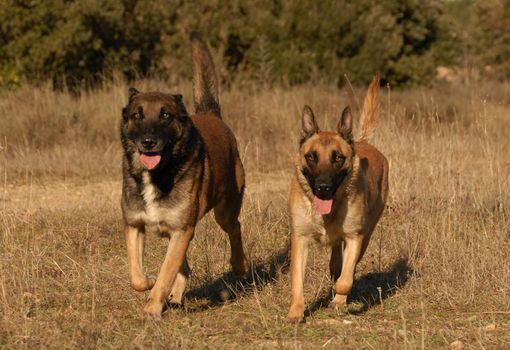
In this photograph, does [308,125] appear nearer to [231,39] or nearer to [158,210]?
[158,210]

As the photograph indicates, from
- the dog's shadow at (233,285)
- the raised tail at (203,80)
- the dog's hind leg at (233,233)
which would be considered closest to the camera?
the dog's shadow at (233,285)

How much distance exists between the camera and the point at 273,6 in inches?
888

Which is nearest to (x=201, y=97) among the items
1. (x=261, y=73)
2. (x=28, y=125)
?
(x=28, y=125)

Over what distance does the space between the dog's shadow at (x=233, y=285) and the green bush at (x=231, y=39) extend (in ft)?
32.9

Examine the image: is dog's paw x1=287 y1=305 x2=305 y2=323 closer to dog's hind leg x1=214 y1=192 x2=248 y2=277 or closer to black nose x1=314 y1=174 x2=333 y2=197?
black nose x1=314 y1=174 x2=333 y2=197

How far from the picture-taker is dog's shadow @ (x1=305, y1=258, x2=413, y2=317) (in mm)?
6758

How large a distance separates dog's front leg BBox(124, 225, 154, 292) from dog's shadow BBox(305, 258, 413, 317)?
3.84 feet

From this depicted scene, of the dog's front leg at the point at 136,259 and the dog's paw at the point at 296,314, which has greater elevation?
the dog's front leg at the point at 136,259

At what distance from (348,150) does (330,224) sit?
566 millimetres

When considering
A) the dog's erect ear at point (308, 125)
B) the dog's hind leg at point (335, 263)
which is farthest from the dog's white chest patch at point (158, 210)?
the dog's hind leg at point (335, 263)

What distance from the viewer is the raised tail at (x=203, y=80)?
7973 mm

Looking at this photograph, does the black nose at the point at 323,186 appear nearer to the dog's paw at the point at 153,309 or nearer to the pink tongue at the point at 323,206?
the pink tongue at the point at 323,206

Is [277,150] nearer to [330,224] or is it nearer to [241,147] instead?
[241,147]

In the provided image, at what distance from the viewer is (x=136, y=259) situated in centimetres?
631
